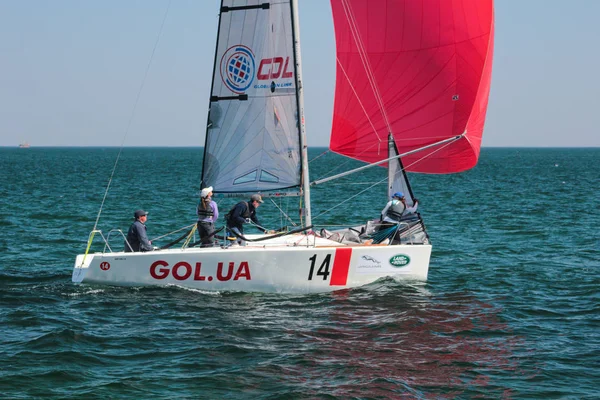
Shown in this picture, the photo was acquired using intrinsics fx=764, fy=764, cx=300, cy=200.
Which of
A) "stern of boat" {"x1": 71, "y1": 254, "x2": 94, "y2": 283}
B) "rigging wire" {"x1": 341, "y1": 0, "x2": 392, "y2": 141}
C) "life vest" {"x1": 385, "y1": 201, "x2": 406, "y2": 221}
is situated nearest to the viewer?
"stern of boat" {"x1": 71, "y1": 254, "x2": 94, "y2": 283}

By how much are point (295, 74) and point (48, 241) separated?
11057 millimetres

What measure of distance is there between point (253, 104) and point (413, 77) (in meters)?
3.70

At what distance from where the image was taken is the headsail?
50.8ft

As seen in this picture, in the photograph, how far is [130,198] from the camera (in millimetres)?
39688

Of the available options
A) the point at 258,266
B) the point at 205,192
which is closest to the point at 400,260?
the point at 258,266

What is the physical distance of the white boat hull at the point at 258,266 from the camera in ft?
48.3

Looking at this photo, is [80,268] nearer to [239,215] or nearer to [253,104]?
[239,215]

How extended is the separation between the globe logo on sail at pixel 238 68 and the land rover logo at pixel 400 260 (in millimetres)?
4621

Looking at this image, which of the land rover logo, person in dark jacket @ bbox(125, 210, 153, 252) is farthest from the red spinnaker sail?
person in dark jacket @ bbox(125, 210, 153, 252)

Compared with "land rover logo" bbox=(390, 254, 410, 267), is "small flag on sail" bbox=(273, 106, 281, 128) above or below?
above

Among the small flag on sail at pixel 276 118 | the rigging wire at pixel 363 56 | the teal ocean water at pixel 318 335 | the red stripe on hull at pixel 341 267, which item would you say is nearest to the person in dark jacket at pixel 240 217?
the teal ocean water at pixel 318 335

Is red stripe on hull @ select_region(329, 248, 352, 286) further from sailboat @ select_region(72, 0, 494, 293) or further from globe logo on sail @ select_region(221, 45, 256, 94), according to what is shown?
globe logo on sail @ select_region(221, 45, 256, 94)

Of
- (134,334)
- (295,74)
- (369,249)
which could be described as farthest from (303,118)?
(134,334)

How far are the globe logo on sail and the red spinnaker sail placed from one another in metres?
2.46
